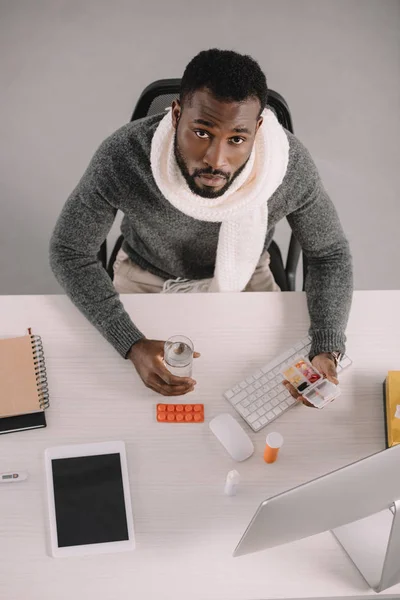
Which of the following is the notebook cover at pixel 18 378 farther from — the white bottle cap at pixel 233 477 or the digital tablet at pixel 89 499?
the white bottle cap at pixel 233 477

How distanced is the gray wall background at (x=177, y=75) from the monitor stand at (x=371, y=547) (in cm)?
127

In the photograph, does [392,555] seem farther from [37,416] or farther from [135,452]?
[37,416]

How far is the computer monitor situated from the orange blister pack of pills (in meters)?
0.30

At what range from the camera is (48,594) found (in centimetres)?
119

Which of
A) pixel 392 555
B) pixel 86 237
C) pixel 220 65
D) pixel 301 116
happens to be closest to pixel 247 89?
pixel 220 65

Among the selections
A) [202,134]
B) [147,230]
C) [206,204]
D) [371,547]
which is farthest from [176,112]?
[371,547]

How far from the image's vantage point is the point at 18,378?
1387 millimetres

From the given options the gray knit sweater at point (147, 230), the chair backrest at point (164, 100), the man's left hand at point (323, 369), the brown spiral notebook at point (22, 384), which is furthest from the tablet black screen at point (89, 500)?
the chair backrest at point (164, 100)

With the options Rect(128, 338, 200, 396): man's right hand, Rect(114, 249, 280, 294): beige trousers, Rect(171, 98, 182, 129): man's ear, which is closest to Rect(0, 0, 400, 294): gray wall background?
Rect(114, 249, 280, 294): beige trousers

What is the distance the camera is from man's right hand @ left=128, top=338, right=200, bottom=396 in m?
1.38

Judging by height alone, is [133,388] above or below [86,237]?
below

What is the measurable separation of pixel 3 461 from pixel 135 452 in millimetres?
243

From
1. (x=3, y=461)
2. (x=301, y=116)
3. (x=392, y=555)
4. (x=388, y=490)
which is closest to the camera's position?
(x=388, y=490)

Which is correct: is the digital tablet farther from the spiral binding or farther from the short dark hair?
the short dark hair
